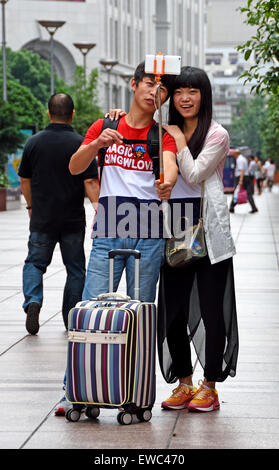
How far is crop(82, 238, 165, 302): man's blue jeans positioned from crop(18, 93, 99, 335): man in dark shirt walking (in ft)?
8.39

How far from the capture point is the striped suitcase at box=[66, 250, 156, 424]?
5184 mm

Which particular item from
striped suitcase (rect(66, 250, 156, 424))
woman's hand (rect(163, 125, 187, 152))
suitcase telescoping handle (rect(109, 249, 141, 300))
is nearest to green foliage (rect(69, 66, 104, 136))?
woman's hand (rect(163, 125, 187, 152))

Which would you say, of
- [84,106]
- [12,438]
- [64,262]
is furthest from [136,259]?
[84,106]

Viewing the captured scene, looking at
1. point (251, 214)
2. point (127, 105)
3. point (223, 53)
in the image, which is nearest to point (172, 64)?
point (251, 214)

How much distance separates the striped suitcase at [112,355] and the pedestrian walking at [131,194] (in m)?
0.29

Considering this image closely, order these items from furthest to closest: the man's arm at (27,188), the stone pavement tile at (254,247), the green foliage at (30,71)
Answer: the green foliage at (30,71)
the stone pavement tile at (254,247)
the man's arm at (27,188)

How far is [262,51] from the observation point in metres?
13.4

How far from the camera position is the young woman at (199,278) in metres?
5.59

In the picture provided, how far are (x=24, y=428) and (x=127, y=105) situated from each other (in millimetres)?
76074

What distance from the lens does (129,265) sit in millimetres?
5633

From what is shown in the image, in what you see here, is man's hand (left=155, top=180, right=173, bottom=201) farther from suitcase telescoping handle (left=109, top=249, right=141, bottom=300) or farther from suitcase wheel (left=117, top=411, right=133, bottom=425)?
suitcase wheel (left=117, top=411, right=133, bottom=425)

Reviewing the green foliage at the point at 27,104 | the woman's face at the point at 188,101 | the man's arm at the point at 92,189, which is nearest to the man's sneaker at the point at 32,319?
the man's arm at the point at 92,189

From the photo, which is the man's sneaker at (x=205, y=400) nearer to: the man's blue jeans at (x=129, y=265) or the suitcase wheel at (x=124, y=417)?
the suitcase wheel at (x=124, y=417)
